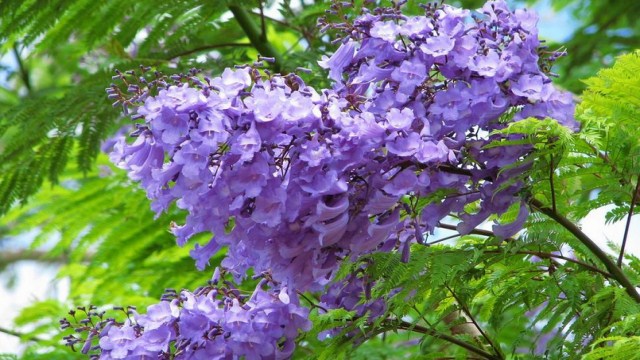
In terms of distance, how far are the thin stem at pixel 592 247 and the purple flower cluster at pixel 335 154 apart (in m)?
0.10

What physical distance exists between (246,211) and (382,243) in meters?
0.37

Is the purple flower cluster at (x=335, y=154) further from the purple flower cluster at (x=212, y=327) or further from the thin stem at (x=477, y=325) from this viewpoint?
the thin stem at (x=477, y=325)

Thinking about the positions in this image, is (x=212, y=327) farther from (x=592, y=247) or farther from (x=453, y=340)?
(x=592, y=247)

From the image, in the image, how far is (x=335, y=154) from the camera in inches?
75.1

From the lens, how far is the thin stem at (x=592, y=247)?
7.09ft

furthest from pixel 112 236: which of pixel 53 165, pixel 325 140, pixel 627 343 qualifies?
pixel 627 343

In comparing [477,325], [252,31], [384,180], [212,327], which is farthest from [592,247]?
[252,31]

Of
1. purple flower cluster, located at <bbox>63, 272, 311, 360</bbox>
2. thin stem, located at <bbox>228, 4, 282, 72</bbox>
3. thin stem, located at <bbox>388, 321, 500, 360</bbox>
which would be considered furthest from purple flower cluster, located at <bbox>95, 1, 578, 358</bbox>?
thin stem, located at <bbox>228, 4, 282, 72</bbox>

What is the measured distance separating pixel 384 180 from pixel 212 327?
19.9 inches

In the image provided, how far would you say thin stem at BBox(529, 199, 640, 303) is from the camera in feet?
7.09

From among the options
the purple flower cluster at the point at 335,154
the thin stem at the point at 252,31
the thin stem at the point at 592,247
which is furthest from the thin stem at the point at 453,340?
the thin stem at the point at 252,31

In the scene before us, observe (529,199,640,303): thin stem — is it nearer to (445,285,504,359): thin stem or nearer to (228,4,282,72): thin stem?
(445,285,504,359): thin stem

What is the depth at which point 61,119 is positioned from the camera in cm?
365

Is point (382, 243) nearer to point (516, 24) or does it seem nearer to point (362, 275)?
point (362, 275)
